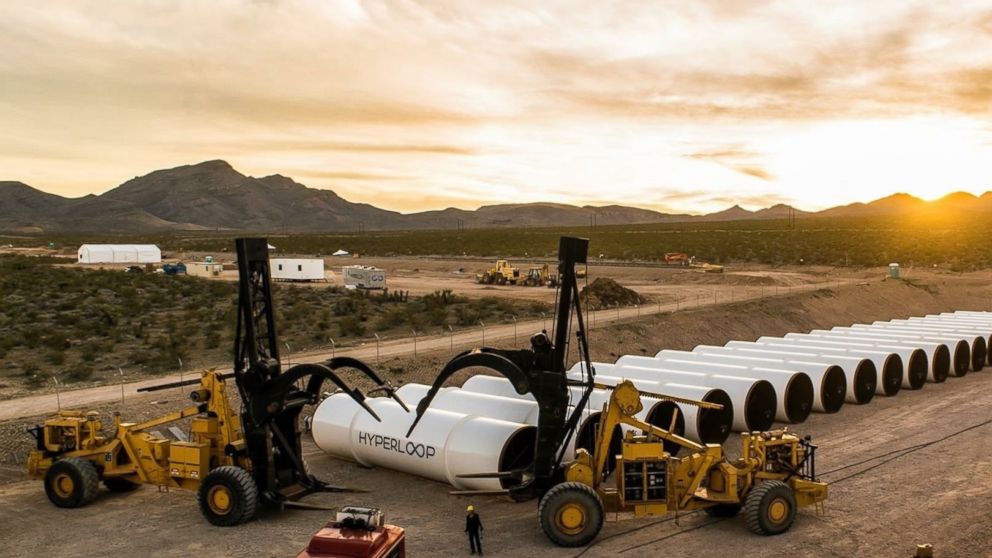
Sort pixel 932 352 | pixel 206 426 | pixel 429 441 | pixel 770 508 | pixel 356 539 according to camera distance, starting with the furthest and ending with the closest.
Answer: pixel 932 352 < pixel 429 441 < pixel 206 426 < pixel 770 508 < pixel 356 539

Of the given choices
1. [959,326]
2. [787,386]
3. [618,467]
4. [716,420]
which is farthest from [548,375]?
[959,326]

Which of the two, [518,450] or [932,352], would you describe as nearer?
[518,450]

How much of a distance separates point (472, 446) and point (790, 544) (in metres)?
7.34

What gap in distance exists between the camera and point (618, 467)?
1727cm

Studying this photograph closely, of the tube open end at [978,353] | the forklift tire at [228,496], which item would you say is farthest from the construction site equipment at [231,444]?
the tube open end at [978,353]

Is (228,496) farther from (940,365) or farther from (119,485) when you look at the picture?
(940,365)

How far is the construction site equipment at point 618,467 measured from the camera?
16.8 m

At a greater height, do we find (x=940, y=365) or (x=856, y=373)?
(x=856, y=373)

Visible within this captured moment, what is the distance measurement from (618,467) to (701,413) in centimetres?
809

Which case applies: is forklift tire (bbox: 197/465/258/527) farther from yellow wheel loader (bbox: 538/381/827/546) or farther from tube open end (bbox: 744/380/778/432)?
tube open end (bbox: 744/380/778/432)

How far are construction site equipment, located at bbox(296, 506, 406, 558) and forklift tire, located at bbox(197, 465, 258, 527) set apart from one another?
5525 mm

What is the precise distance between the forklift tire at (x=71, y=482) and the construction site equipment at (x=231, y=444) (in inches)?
0.9

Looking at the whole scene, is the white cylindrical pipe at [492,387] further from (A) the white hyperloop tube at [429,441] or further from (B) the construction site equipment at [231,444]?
(B) the construction site equipment at [231,444]

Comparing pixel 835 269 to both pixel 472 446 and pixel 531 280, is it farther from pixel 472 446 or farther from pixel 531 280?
pixel 472 446
